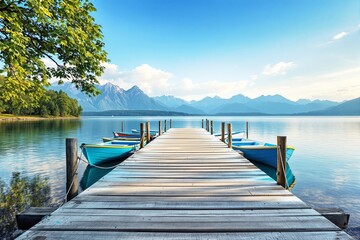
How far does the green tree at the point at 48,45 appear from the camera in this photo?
6488 millimetres

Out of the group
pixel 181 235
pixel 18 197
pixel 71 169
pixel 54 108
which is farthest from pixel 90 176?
pixel 54 108

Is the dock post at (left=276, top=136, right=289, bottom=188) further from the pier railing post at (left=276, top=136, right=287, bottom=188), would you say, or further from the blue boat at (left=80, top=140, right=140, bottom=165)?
the blue boat at (left=80, top=140, right=140, bottom=165)

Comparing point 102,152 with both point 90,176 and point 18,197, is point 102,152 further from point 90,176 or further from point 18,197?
point 18,197

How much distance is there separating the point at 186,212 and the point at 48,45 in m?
7.58

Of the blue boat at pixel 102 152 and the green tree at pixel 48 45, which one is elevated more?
the green tree at pixel 48 45

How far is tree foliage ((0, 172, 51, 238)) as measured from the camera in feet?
23.5

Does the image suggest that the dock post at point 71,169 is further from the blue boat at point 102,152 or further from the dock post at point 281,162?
the blue boat at point 102,152

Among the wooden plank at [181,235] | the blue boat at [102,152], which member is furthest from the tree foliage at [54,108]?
the wooden plank at [181,235]

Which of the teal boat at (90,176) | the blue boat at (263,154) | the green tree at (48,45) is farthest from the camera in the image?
the blue boat at (263,154)

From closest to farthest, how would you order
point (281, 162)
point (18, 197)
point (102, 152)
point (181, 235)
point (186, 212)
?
point (181, 235)
point (186, 212)
point (281, 162)
point (18, 197)
point (102, 152)

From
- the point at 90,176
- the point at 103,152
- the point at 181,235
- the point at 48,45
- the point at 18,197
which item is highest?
the point at 48,45

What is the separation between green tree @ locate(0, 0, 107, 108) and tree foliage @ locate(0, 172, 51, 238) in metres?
4.06

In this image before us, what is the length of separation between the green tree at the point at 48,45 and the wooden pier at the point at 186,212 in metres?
4.47

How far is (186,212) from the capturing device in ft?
11.6
